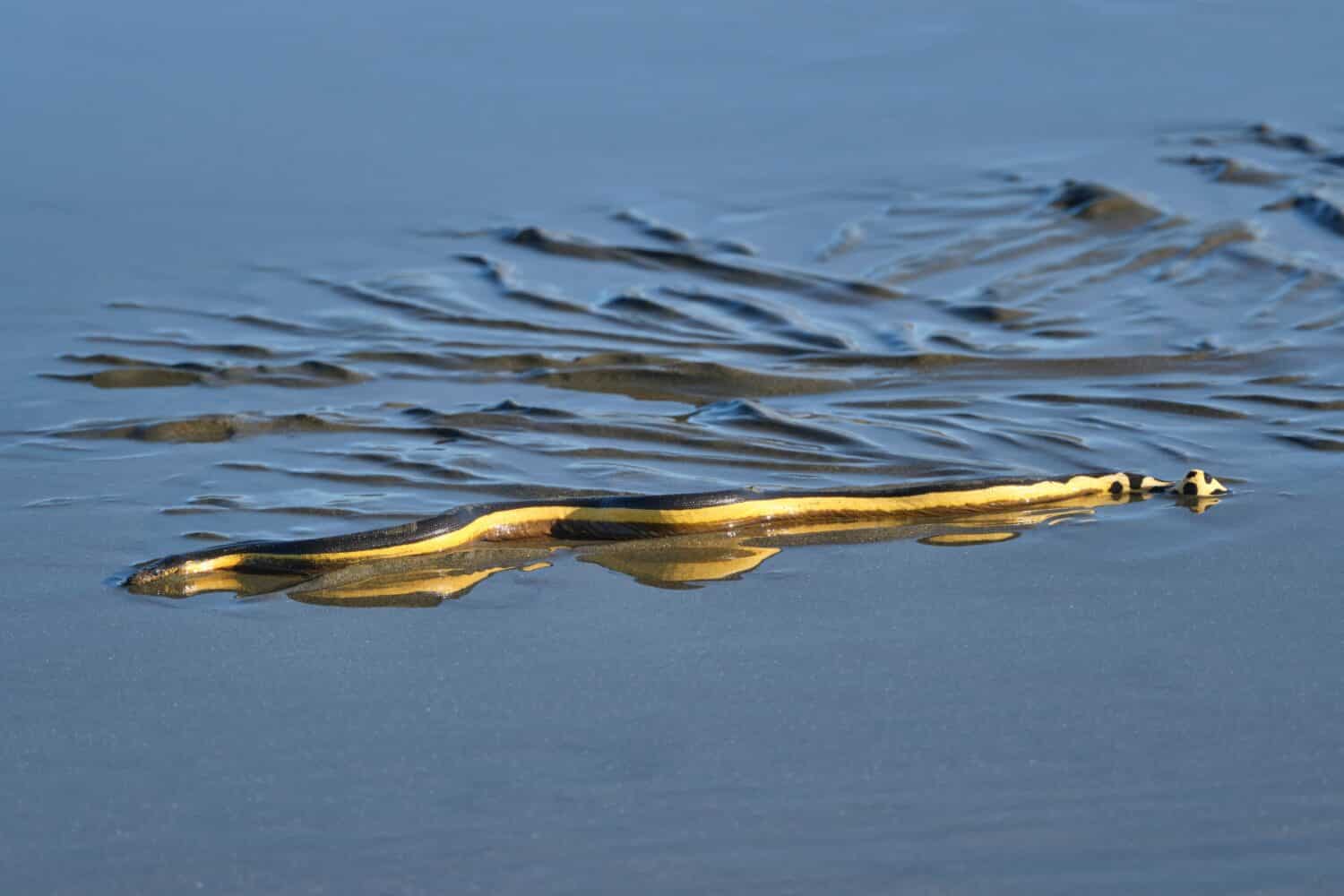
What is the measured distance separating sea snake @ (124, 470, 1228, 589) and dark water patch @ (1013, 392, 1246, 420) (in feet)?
3.53

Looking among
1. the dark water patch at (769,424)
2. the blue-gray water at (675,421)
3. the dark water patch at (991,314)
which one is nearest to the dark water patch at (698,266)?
the blue-gray water at (675,421)

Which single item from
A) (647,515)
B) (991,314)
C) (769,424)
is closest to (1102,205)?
(991,314)

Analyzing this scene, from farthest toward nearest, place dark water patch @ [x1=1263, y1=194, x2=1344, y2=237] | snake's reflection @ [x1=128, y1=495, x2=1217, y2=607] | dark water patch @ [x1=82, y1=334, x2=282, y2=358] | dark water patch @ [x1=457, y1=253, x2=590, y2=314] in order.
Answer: dark water patch @ [x1=1263, y1=194, x2=1344, y2=237] → dark water patch @ [x1=457, y1=253, x2=590, y2=314] → dark water patch @ [x1=82, y1=334, x2=282, y2=358] → snake's reflection @ [x1=128, y1=495, x2=1217, y2=607]

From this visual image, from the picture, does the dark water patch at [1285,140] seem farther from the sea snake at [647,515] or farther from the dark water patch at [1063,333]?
the sea snake at [647,515]

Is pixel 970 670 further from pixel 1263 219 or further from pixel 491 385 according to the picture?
pixel 1263 219

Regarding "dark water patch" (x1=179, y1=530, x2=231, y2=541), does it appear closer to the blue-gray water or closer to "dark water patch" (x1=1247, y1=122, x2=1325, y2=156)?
the blue-gray water

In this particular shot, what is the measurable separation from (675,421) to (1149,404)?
2.05 m

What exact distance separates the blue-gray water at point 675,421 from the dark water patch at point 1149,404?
31mm

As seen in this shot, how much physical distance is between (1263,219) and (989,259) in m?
1.76

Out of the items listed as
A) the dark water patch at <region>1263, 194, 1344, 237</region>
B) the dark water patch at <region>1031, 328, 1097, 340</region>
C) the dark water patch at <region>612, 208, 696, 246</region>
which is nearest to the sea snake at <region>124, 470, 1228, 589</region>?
the dark water patch at <region>1031, 328, 1097, 340</region>

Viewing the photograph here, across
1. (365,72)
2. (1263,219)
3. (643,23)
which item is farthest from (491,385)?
(643,23)

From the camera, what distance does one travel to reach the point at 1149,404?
800 cm

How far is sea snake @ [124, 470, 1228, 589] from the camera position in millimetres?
5996

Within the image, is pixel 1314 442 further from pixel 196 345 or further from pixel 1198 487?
pixel 196 345
